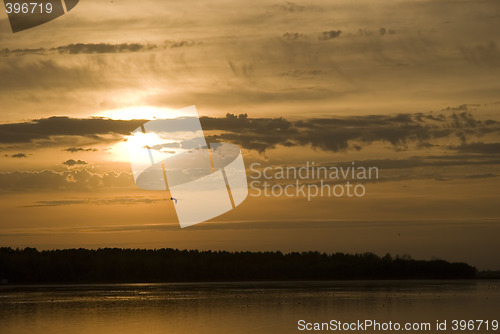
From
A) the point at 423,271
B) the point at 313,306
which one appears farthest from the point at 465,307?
the point at 423,271

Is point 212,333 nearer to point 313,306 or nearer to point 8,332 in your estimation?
point 8,332

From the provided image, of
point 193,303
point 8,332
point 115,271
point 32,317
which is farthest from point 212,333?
Result: point 115,271

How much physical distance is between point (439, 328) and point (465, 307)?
1727 cm

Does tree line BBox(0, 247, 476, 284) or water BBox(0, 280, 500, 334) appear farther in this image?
tree line BBox(0, 247, 476, 284)

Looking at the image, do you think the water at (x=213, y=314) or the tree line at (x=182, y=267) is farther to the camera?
the tree line at (x=182, y=267)

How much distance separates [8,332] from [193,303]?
2589 centimetres

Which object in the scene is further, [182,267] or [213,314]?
[182,267]

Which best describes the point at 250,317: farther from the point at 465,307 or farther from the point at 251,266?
the point at 251,266

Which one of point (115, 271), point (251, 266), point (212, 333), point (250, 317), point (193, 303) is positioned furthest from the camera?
point (251, 266)

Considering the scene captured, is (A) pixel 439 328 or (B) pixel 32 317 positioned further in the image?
(B) pixel 32 317

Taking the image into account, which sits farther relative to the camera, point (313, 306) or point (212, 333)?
point (313, 306)

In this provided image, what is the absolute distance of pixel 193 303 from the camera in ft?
217

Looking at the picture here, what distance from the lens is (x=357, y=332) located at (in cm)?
4109

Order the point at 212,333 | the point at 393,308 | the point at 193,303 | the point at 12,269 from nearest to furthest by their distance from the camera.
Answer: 1. the point at 212,333
2. the point at 393,308
3. the point at 193,303
4. the point at 12,269
